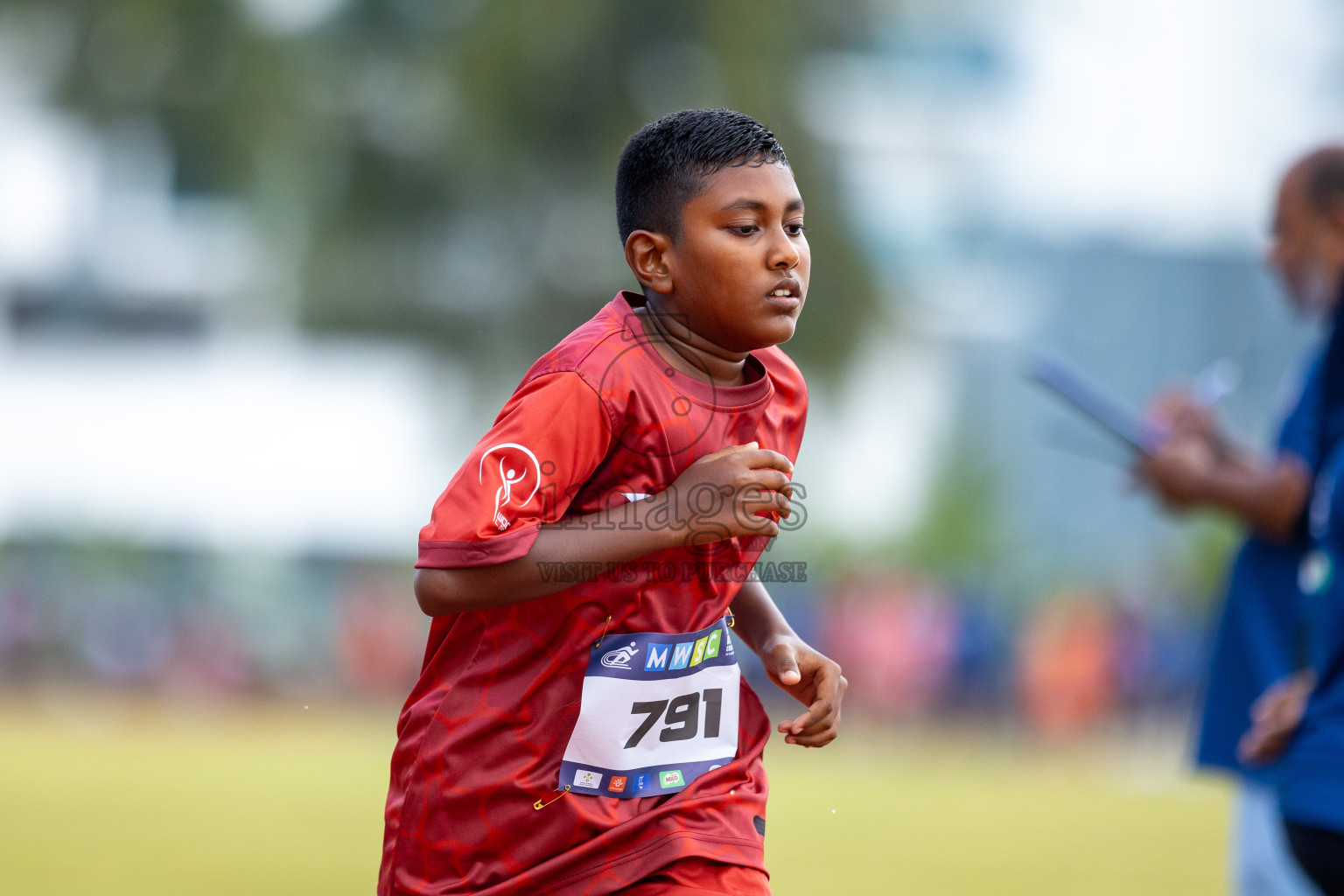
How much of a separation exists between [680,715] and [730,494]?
0.40 metres

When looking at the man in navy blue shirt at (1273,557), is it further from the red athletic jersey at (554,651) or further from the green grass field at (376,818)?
the green grass field at (376,818)

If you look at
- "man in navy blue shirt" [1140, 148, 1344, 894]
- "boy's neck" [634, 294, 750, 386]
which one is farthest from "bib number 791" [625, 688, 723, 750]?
"man in navy blue shirt" [1140, 148, 1344, 894]

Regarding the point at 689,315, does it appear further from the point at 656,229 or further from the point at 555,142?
the point at 555,142

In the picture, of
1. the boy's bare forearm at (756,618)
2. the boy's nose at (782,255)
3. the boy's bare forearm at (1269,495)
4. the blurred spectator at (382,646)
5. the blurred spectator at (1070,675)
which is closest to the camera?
the boy's nose at (782,255)

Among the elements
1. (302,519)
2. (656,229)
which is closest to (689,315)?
(656,229)

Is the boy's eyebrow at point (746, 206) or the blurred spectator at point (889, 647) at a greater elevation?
the boy's eyebrow at point (746, 206)

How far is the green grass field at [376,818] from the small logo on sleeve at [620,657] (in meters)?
4.34

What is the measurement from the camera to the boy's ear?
252cm

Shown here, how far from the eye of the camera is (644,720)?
237cm

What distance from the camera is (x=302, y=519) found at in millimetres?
31000

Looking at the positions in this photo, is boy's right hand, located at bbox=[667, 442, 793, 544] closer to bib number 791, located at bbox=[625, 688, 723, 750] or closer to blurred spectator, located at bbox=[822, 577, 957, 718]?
bib number 791, located at bbox=[625, 688, 723, 750]

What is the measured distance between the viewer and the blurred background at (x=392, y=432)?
33.1ft

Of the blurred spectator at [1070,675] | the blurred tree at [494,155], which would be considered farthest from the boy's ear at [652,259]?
the blurred spectator at [1070,675]

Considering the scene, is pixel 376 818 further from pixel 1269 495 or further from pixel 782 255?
pixel 782 255
